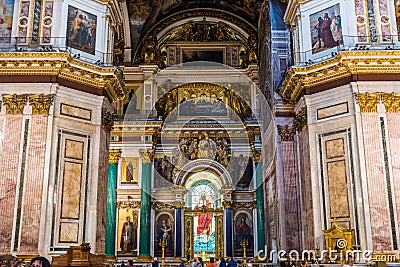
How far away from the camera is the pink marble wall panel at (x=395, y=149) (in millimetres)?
13633

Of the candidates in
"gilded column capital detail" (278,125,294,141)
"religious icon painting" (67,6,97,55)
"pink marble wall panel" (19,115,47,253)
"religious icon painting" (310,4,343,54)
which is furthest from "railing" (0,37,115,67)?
"religious icon painting" (310,4,343,54)

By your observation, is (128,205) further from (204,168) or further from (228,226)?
(228,226)

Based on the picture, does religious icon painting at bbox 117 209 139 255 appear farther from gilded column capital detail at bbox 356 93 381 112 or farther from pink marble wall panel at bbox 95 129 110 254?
gilded column capital detail at bbox 356 93 381 112

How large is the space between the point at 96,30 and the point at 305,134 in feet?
25.9

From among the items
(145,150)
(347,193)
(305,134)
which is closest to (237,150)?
(145,150)

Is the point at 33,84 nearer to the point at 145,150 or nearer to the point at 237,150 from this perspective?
the point at 145,150

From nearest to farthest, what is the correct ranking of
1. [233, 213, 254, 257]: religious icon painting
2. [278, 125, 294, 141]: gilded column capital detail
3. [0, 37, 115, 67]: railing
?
[0, 37, 115, 67]: railing
[278, 125, 294, 141]: gilded column capital detail
[233, 213, 254, 257]: religious icon painting

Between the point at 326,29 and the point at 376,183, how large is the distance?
17.5ft

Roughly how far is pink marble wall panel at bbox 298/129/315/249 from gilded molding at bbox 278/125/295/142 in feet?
4.85

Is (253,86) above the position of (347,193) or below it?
above

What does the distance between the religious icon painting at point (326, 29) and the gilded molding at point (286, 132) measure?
3.27m

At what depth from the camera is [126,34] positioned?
25.5 m

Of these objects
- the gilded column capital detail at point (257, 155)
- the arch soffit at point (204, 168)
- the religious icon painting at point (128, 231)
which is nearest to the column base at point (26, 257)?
the religious icon painting at point (128, 231)

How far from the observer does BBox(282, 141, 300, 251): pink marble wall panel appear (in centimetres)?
1759
